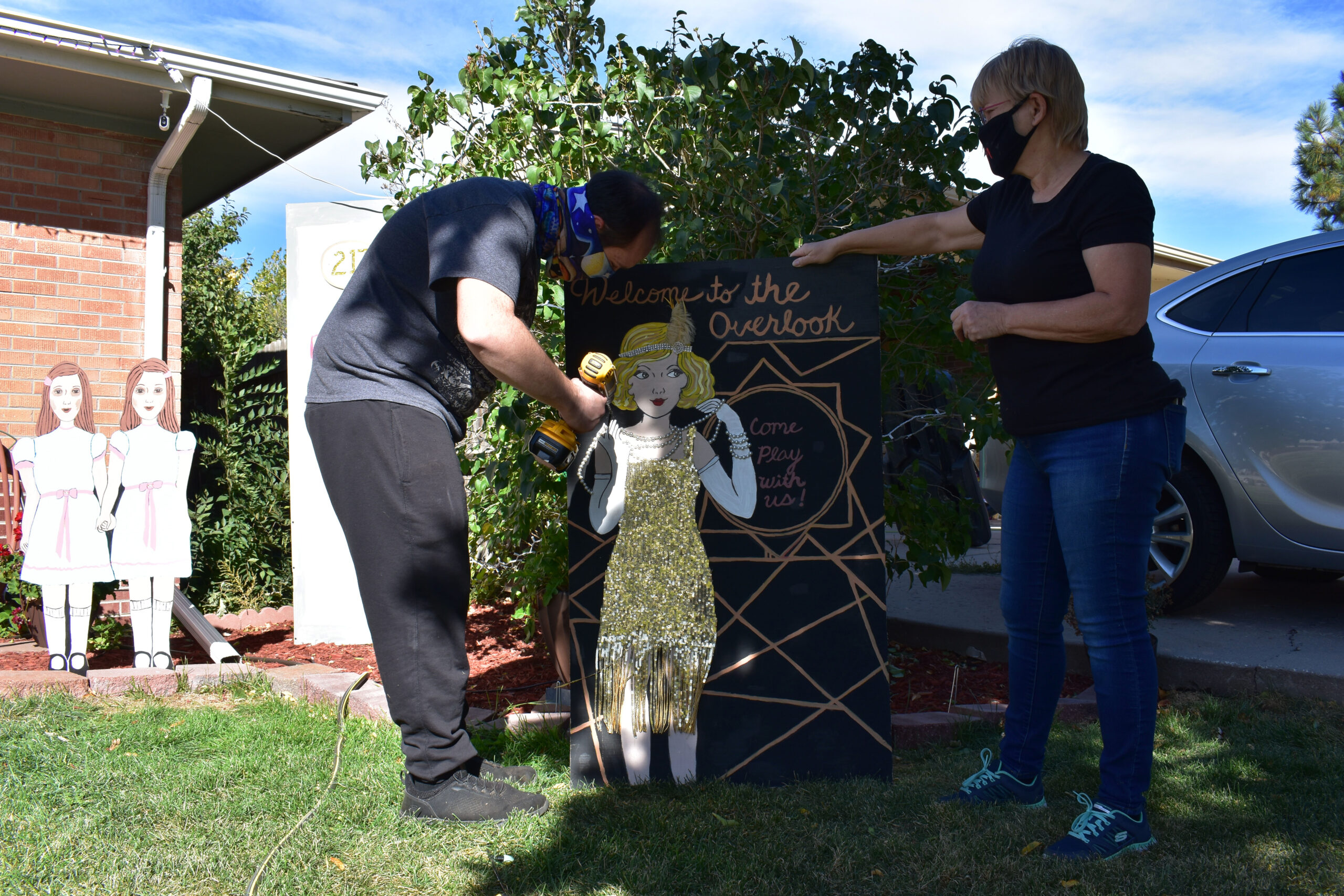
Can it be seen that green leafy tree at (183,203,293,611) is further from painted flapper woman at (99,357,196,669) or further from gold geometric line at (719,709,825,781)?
gold geometric line at (719,709,825,781)

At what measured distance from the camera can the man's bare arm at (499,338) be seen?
7.18 ft

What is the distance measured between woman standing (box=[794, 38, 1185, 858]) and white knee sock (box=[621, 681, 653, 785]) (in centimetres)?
111

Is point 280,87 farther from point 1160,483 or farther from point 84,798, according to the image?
point 1160,483

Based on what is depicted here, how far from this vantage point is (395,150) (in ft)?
12.4

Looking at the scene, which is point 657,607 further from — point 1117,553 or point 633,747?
point 1117,553

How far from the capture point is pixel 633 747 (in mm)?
2688

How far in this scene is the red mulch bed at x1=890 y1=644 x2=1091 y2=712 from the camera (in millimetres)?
3586

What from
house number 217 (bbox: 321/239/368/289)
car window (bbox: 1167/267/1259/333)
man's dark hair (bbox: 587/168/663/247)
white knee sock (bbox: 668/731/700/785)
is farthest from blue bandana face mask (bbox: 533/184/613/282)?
car window (bbox: 1167/267/1259/333)

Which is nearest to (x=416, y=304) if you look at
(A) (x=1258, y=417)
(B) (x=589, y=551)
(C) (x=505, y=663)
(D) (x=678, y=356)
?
(D) (x=678, y=356)

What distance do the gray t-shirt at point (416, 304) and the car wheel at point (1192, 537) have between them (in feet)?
10.8

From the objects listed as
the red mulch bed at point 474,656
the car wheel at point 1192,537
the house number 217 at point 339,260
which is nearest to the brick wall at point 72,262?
the house number 217 at point 339,260

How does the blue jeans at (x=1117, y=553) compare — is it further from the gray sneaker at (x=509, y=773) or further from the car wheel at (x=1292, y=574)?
the car wheel at (x=1292, y=574)

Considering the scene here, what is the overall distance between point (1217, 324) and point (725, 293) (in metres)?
2.82

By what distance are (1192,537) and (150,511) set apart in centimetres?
478
